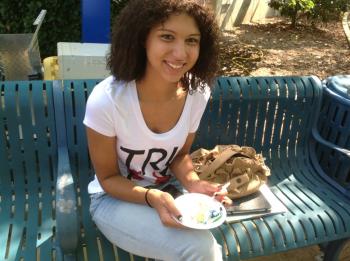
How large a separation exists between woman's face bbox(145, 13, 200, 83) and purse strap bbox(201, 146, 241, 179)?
0.64 m

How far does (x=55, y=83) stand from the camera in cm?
249

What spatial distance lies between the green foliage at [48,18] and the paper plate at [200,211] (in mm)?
3348

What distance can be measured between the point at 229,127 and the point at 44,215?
132 cm

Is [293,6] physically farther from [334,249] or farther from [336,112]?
[334,249]

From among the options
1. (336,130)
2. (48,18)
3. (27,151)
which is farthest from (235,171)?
(48,18)

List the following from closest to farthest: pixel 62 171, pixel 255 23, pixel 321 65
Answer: pixel 62 171, pixel 321 65, pixel 255 23

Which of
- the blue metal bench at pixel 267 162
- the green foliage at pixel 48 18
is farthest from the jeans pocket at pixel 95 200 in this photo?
the green foliage at pixel 48 18

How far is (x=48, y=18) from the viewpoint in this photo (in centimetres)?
466

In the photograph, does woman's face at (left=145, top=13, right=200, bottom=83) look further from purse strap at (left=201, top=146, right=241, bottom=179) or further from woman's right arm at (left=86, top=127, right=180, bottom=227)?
purse strap at (left=201, top=146, right=241, bottom=179)

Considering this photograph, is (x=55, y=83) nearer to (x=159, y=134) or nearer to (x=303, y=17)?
(x=159, y=134)

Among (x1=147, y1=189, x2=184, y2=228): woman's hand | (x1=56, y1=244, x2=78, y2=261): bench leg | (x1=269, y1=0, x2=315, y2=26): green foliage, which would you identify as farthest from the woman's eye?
(x1=269, y1=0, x2=315, y2=26): green foliage

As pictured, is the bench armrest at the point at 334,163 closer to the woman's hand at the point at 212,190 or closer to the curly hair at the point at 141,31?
the woman's hand at the point at 212,190

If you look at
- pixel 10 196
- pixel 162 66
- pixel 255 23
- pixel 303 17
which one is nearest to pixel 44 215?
pixel 10 196

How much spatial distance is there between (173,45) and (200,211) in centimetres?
76
